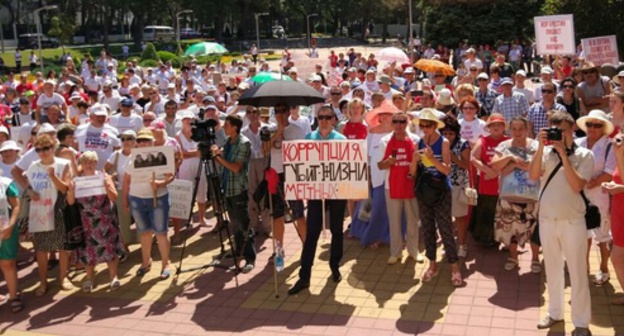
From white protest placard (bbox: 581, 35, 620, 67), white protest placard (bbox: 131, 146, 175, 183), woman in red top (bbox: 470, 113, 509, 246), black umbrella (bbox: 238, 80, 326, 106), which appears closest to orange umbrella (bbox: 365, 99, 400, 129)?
black umbrella (bbox: 238, 80, 326, 106)

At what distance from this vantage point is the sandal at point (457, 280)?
7086 mm

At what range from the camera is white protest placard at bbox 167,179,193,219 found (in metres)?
8.48

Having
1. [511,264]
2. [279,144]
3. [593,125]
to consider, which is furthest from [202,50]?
[593,125]

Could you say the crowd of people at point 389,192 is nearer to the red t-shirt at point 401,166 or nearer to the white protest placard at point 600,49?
the red t-shirt at point 401,166

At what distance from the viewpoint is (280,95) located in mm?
7723

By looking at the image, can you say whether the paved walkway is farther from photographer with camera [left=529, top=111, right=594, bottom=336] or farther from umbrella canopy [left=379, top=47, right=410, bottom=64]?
umbrella canopy [left=379, top=47, right=410, bottom=64]

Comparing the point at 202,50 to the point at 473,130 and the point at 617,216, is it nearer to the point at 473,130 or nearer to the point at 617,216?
the point at 473,130

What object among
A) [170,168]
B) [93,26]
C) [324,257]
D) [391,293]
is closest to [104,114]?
[170,168]

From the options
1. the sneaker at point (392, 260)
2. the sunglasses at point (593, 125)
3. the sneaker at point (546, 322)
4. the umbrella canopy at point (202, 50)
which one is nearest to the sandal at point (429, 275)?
the sneaker at point (392, 260)

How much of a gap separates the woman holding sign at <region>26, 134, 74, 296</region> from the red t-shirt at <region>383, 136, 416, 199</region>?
12.0 feet

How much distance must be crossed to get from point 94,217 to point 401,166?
140 inches

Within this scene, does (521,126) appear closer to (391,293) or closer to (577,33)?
(391,293)

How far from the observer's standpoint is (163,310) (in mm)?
6898

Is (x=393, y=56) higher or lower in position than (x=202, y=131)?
higher
